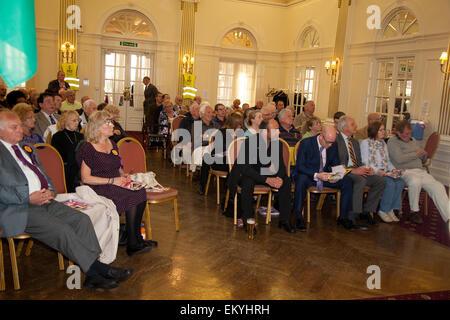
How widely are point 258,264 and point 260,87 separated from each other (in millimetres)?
10933

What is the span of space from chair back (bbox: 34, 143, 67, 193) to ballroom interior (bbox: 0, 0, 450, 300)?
658 mm

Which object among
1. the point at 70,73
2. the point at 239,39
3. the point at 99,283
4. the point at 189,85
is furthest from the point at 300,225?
the point at 239,39

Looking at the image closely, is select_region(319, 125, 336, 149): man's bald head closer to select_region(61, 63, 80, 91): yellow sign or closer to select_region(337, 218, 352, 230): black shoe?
select_region(337, 218, 352, 230): black shoe

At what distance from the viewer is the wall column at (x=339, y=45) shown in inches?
411

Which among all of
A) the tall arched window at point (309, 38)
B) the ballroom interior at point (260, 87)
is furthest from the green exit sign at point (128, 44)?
the tall arched window at point (309, 38)

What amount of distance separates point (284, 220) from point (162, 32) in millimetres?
9571

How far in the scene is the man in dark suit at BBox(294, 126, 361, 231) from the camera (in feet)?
15.3

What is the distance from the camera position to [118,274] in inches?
120

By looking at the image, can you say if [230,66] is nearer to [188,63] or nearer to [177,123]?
[188,63]

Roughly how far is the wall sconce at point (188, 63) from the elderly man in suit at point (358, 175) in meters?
8.28

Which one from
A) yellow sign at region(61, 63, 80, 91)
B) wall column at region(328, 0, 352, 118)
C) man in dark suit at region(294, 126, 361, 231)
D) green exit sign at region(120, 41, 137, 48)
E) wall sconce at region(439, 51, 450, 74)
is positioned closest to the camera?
man in dark suit at region(294, 126, 361, 231)

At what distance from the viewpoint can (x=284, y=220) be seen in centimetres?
450

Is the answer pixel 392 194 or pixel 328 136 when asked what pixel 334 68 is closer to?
pixel 392 194

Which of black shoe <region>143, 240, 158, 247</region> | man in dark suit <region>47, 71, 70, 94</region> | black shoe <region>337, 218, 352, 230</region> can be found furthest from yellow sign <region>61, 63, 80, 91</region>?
black shoe <region>337, 218, 352, 230</region>
